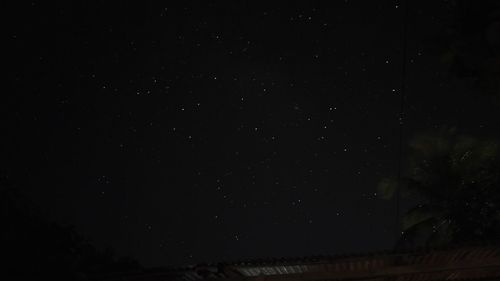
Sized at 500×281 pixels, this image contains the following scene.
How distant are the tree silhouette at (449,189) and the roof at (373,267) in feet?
27.7

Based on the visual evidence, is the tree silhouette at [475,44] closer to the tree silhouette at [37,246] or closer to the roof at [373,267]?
the roof at [373,267]

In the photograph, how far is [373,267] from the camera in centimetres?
544

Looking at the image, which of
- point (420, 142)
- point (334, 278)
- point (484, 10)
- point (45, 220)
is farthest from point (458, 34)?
point (45, 220)

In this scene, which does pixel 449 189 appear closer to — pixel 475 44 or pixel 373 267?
pixel 475 44

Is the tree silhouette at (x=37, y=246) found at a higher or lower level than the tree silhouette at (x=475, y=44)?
lower

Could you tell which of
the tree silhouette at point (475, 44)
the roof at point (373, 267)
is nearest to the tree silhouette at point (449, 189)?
the tree silhouette at point (475, 44)

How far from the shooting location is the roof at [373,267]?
5.24 metres

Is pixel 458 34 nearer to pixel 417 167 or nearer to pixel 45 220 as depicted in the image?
pixel 417 167

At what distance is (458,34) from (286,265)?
7.27m

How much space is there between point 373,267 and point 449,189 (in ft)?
35.9

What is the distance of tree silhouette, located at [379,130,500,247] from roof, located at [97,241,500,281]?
27.7ft

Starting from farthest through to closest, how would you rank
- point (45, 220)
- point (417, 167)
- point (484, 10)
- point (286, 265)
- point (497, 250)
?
point (417, 167) < point (45, 220) < point (484, 10) < point (286, 265) < point (497, 250)

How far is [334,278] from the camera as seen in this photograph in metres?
5.35

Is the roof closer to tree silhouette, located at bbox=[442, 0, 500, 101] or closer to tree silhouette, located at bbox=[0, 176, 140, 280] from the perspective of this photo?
tree silhouette, located at bbox=[0, 176, 140, 280]
